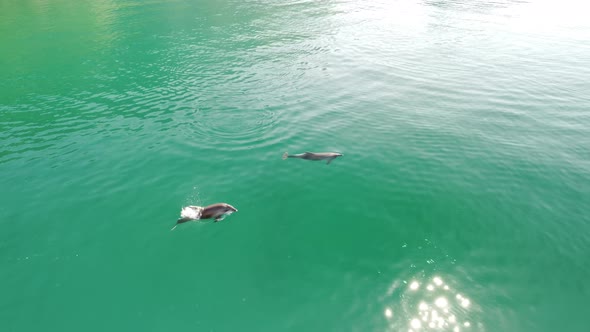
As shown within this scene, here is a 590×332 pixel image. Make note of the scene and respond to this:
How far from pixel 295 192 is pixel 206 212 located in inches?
245

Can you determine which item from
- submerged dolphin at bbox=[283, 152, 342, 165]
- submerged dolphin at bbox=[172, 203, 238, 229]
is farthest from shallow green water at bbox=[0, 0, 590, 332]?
submerged dolphin at bbox=[283, 152, 342, 165]

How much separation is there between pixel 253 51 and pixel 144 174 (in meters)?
35.3

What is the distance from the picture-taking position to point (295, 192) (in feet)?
74.0

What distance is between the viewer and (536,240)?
18.7 meters

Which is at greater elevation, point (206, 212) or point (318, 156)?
point (318, 156)

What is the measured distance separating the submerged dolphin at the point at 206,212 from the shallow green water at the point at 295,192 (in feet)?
1.63

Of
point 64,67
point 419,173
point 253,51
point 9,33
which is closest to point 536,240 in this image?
point 419,173

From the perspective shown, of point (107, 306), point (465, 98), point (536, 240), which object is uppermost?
point (465, 98)

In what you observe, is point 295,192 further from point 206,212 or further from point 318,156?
point 206,212

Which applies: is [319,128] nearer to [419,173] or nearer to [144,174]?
[419,173]

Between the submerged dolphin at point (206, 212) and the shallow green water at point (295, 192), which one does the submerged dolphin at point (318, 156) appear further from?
the submerged dolphin at point (206, 212)

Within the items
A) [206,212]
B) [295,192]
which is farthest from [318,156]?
[206,212]

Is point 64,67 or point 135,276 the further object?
point 64,67

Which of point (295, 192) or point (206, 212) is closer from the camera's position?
point (206, 212)
